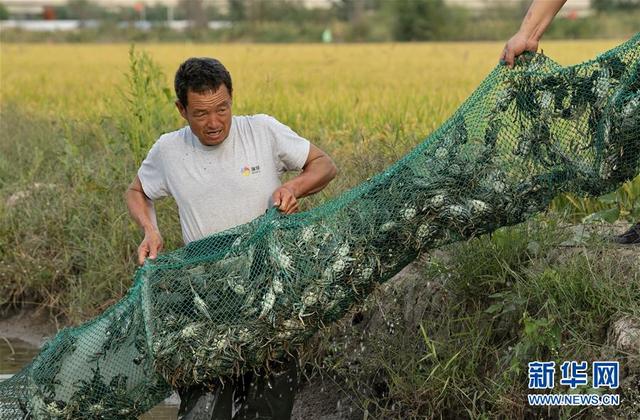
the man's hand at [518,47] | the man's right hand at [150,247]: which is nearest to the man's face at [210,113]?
the man's right hand at [150,247]

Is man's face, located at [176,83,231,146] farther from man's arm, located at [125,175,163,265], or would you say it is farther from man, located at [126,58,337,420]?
man's arm, located at [125,175,163,265]

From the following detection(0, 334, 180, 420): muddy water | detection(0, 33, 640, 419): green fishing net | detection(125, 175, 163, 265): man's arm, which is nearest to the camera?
detection(0, 33, 640, 419): green fishing net

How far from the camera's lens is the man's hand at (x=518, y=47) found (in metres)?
4.54

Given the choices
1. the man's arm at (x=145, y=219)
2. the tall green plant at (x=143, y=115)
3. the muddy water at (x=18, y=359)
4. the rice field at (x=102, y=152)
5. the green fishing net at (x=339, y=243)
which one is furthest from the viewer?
the tall green plant at (x=143, y=115)

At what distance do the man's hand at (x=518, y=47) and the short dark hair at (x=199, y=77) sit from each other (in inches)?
42.3

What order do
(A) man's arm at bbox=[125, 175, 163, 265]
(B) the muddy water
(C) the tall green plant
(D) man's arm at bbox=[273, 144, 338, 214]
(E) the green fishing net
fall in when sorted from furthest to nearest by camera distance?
(C) the tall green plant, (B) the muddy water, (A) man's arm at bbox=[125, 175, 163, 265], (D) man's arm at bbox=[273, 144, 338, 214], (E) the green fishing net

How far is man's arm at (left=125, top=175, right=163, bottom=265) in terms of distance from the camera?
448 cm

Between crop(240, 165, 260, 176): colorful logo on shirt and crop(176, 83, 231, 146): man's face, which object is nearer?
crop(176, 83, 231, 146): man's face

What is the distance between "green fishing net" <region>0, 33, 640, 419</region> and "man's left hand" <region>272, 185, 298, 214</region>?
0.13 feet

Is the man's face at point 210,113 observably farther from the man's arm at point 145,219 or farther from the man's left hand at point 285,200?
the man's arm at point 145,219

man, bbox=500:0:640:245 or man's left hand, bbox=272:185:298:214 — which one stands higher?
man, bbox=500:0:640:245

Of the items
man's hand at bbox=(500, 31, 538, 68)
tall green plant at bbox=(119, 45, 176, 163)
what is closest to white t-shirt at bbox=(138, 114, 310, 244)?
man's hand at bbox=(500, 31, 538, 68)

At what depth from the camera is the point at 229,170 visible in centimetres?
443

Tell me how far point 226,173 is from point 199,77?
38 cm
